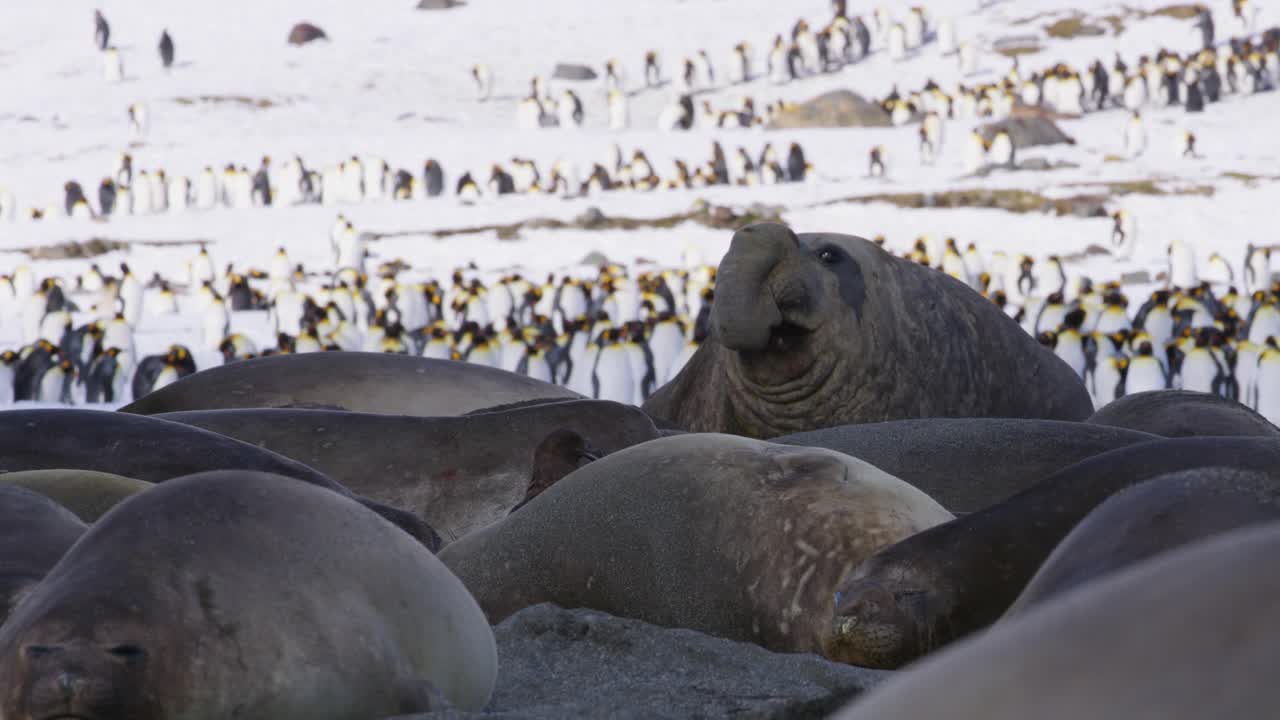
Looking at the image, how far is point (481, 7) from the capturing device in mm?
53844

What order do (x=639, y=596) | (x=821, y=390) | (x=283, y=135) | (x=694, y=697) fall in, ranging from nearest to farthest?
(x=694, y=697) → (x=639, y=596) → (x=821, y=390) → (x=283, y=135)

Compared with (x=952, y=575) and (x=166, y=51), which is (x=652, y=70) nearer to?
(x=166, y=51)

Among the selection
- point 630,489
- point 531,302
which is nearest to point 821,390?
point 630,489

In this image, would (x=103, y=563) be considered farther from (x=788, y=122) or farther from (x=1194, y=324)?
(x=788, y=122)

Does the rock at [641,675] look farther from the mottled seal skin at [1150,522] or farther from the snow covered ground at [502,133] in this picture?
the snow covered ground at [502,133]

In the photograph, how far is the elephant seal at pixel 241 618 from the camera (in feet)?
6.24

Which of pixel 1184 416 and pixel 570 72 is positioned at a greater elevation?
pixel 570 72

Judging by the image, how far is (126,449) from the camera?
3.88 meters

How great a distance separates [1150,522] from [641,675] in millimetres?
908

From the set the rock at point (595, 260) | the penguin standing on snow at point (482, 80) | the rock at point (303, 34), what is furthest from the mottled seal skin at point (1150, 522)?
the rock at point (303, 34)

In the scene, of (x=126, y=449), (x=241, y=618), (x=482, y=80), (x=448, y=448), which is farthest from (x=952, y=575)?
(x=482, y=80)

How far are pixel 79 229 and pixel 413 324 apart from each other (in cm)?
1096

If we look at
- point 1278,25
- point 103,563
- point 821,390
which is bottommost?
point 821,390

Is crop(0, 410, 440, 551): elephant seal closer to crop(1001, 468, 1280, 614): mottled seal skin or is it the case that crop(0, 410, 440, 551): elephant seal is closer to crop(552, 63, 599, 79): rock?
crop(1001, 468, 1280, 614): mottled seal skin
